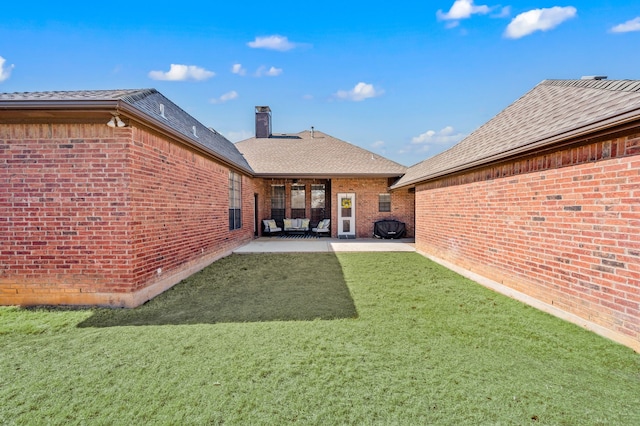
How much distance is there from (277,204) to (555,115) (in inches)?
499

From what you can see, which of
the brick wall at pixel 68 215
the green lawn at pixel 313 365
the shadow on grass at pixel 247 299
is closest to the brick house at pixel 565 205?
the green lawn at pixel 313 365

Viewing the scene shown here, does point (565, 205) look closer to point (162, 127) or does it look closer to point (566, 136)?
point (566, 136)

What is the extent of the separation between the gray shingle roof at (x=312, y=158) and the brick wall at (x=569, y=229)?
7205mm

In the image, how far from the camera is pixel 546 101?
18.9ft

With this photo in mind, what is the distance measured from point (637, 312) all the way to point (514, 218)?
2.21 meters

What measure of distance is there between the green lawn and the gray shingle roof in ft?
28.8

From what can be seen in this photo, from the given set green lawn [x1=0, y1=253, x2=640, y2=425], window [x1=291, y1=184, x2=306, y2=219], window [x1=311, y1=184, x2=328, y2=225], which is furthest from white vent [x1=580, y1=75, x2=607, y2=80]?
window [x1=291, y1=184, x2=306, y2=219]

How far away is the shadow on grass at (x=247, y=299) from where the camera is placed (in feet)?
13.0

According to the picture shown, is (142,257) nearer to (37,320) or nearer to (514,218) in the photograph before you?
(37,320)

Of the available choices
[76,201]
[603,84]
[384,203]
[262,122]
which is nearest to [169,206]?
[76,201]

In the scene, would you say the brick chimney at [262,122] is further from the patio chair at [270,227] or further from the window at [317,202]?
the patio chair at [270,227]

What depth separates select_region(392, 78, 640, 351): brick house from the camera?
313 cm

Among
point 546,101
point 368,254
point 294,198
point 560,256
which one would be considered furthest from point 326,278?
point 294,198

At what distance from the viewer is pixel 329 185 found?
49.0ft
